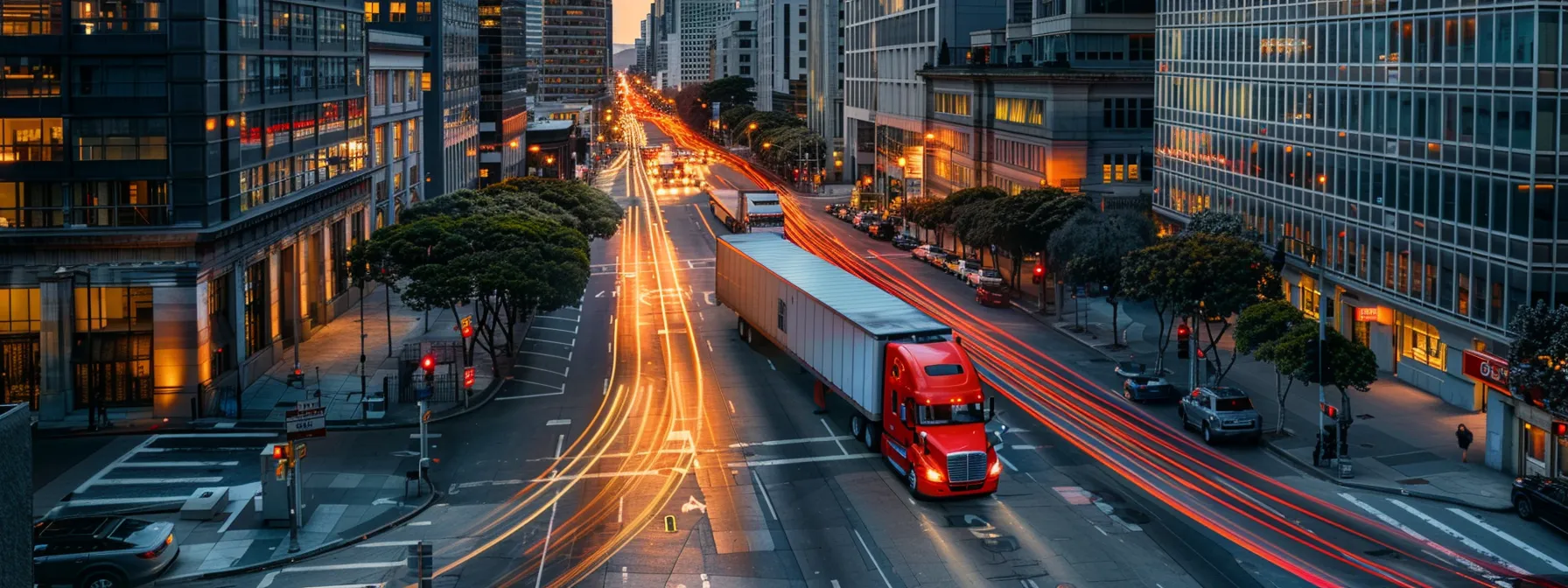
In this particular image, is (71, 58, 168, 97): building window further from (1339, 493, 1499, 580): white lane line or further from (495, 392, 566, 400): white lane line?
(1339, 493, 1499, 580): white lane line

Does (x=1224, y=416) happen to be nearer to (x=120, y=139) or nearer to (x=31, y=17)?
(x=120, y=139)

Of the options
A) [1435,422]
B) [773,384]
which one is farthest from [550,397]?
[1435,422]

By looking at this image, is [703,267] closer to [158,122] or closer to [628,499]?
[158,122]

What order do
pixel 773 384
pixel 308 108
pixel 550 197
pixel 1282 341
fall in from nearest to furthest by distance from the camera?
1. pixel 1282 341
2. pixel 773 384
3. pixel 308 108
4. pixel 550 197

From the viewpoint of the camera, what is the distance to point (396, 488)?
147 ft

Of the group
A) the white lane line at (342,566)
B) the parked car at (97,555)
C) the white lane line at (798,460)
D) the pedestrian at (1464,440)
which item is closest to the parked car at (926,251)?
the white lane line at (798,460)

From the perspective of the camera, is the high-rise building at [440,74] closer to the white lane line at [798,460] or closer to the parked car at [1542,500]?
the white lane line at [798,460]

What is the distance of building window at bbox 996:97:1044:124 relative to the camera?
104 meters

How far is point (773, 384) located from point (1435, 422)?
83.3 ft

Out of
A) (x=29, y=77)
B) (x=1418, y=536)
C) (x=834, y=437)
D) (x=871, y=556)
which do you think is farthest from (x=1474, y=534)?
(x=29, y=77)

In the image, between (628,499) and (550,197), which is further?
(550,197)

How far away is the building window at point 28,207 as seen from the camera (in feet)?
180

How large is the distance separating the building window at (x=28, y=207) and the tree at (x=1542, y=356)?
5065 centimetres

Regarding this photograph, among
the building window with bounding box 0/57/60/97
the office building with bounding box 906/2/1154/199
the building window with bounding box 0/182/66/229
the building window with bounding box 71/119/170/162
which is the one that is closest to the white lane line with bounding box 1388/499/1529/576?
the building window with bounding box 71/119/170/162
